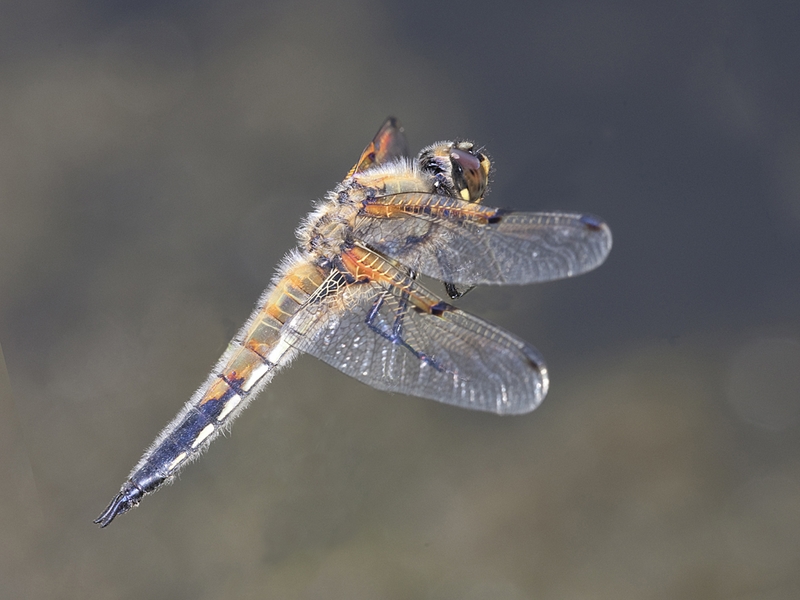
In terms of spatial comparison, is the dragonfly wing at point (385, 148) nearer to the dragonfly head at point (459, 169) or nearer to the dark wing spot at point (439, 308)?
the dragonfly head at point (459, 169)

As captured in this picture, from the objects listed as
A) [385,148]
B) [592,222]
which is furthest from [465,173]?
[592,222]

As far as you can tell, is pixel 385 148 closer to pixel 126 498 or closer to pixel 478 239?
pixel 478 239

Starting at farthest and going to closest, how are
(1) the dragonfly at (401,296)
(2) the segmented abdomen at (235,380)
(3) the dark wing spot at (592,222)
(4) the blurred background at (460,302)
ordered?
1. (4) the blurred background at (460,302)
2. (2) the segmented abdomen at (235,380)
3. (1) the dragonfly at (401,296)
4. (3) the dark wing spot at (592,222)

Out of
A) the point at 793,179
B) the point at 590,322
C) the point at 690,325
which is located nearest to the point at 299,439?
the point at 590,322

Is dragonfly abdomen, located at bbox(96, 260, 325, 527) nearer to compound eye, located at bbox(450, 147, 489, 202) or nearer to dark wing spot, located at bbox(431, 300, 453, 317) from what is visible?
dark wing spot, located at bbox(431, 300, 453, 317)

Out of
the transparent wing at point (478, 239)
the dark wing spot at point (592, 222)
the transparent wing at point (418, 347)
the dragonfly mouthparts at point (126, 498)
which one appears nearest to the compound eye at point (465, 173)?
the transparent wing at point (478, 239)

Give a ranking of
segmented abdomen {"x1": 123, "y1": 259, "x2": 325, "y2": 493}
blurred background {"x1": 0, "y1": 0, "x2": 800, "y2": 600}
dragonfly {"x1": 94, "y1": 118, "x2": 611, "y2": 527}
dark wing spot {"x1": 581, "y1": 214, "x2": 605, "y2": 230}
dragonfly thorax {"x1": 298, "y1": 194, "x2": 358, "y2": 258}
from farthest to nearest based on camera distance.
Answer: blurred background {"x1": 0, "y1": 0, "x2": 800, "y2": 600}
dragonfly thorax {"x1": 298, "y1": 194, "x2": 358, "y2": 258}
segmented abdomen {"x1": 123, "y1": 259, "x2": 325, "y2": 493}
dragonfly {"x1": 94, "y1": 118, "x2": 611, "y2": 527}
dark wing spot {"x1": 581, "y1": 214, "x2": 605, "y2": 230}

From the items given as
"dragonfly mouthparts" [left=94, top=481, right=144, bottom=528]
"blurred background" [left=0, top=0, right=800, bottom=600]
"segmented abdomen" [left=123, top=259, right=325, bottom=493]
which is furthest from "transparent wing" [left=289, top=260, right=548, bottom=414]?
"dragonfly mouthparts" [left=94, top=481, right=144, bottom=528]
